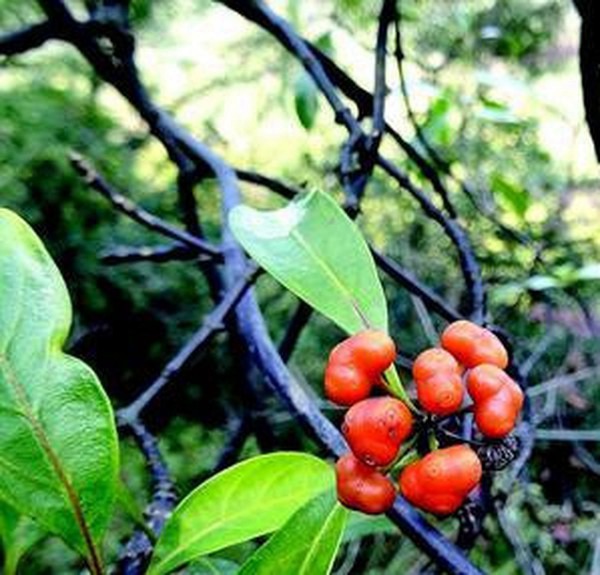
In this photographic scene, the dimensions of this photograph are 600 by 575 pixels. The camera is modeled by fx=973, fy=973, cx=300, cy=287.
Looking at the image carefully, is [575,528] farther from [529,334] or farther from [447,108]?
[447,108]

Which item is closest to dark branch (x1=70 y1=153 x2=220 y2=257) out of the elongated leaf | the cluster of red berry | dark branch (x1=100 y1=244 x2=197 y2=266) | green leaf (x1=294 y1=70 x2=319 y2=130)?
dark branch (x1=100 y1=244 x2=197 y2=266)

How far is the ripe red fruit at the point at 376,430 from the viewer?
0.39m

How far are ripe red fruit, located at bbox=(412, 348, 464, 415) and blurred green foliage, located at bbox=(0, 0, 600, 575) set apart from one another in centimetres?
69

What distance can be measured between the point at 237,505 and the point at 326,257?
0.13 m

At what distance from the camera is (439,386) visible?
42cm

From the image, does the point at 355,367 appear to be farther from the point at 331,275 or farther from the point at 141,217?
the point at 141,217

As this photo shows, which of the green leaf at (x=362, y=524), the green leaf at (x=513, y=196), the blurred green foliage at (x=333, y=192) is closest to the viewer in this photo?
the green leaf at (x=362, y=524)

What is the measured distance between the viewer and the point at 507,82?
1.17 meters

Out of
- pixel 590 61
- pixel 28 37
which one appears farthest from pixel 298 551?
pixel 28 37

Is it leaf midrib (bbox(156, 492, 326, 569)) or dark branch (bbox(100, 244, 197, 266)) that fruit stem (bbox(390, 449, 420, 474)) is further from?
dark branch (bbox(100, 244, 197, 266))

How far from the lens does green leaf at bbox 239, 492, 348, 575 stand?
442mm

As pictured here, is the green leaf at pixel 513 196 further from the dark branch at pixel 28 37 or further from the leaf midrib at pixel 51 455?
the leaf midrib at pixel 51 455

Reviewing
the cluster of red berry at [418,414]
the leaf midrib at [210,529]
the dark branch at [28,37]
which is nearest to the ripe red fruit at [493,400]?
the cluster of red berry at [418,414]

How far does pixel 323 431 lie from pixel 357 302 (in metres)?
0.07
